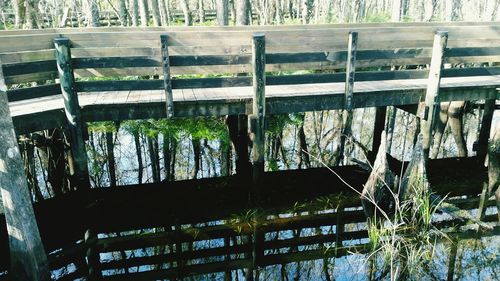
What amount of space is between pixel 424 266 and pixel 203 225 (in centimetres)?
343

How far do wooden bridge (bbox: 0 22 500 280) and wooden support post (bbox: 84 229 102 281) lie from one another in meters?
0.03

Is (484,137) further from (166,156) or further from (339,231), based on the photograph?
(166,156)

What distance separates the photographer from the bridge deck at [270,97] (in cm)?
676

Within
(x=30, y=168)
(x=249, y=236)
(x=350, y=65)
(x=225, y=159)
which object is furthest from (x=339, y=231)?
(x=30, y=168)

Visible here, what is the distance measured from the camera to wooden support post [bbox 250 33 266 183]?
6586 millimetres

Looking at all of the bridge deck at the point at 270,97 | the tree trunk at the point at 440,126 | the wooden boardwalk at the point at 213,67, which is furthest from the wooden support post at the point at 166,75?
the tree trunk at the point at 440,126

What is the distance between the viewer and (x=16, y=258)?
480cm

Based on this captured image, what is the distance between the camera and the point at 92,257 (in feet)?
20.1

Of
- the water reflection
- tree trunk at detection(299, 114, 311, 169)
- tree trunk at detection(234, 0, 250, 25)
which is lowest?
the water reflection

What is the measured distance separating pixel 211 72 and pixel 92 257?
3422mm

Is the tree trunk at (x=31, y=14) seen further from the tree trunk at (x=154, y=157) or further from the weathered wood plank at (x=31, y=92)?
the weathered wood plank at (x=31, y=92)

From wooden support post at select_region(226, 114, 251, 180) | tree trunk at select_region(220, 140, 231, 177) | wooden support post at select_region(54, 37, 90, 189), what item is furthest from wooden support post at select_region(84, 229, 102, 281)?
wooden support post at select_region(226, 114, 251, 180)

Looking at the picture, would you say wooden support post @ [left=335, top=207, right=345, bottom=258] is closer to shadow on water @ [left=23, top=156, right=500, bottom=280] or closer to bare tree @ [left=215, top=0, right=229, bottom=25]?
shadow on water @ [left=23, top=156, right=500, bottom=280]

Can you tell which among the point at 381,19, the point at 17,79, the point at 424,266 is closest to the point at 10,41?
the point at 17,79
